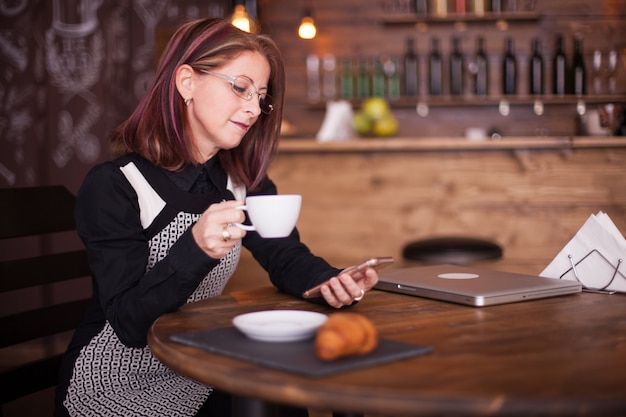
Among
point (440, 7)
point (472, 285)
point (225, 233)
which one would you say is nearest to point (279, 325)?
point (225, 233)

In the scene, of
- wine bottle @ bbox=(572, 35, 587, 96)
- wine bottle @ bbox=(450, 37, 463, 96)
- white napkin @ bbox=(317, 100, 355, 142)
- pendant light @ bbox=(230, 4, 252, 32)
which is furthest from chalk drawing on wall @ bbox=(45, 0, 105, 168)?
wine bottle @ bbox=(572, 35, 587, 96)

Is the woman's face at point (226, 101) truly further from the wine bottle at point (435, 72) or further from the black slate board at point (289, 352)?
the wine bottle at point (435, 72)

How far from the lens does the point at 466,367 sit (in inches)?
31.8

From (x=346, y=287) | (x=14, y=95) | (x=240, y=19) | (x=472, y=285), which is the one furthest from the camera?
(x=240, y=19)

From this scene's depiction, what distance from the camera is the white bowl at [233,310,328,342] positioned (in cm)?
90

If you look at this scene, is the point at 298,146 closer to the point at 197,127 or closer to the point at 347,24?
the point at 197,127

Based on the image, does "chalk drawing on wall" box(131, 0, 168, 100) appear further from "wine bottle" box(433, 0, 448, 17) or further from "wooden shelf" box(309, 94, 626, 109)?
"wine bottle" box(433, 0, 448, 17)

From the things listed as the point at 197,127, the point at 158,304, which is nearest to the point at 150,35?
the point at 197,127

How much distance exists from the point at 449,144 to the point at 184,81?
1.83m

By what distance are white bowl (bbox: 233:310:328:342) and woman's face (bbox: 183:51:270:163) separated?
0.56 m

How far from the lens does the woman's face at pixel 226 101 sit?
4.74 ft

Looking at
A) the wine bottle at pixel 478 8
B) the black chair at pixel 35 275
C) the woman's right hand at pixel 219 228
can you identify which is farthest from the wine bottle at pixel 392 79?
the woman's right hand at pixel 219 228

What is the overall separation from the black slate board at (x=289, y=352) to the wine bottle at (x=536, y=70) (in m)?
4.20

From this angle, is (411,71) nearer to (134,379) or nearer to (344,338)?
(134,379)
